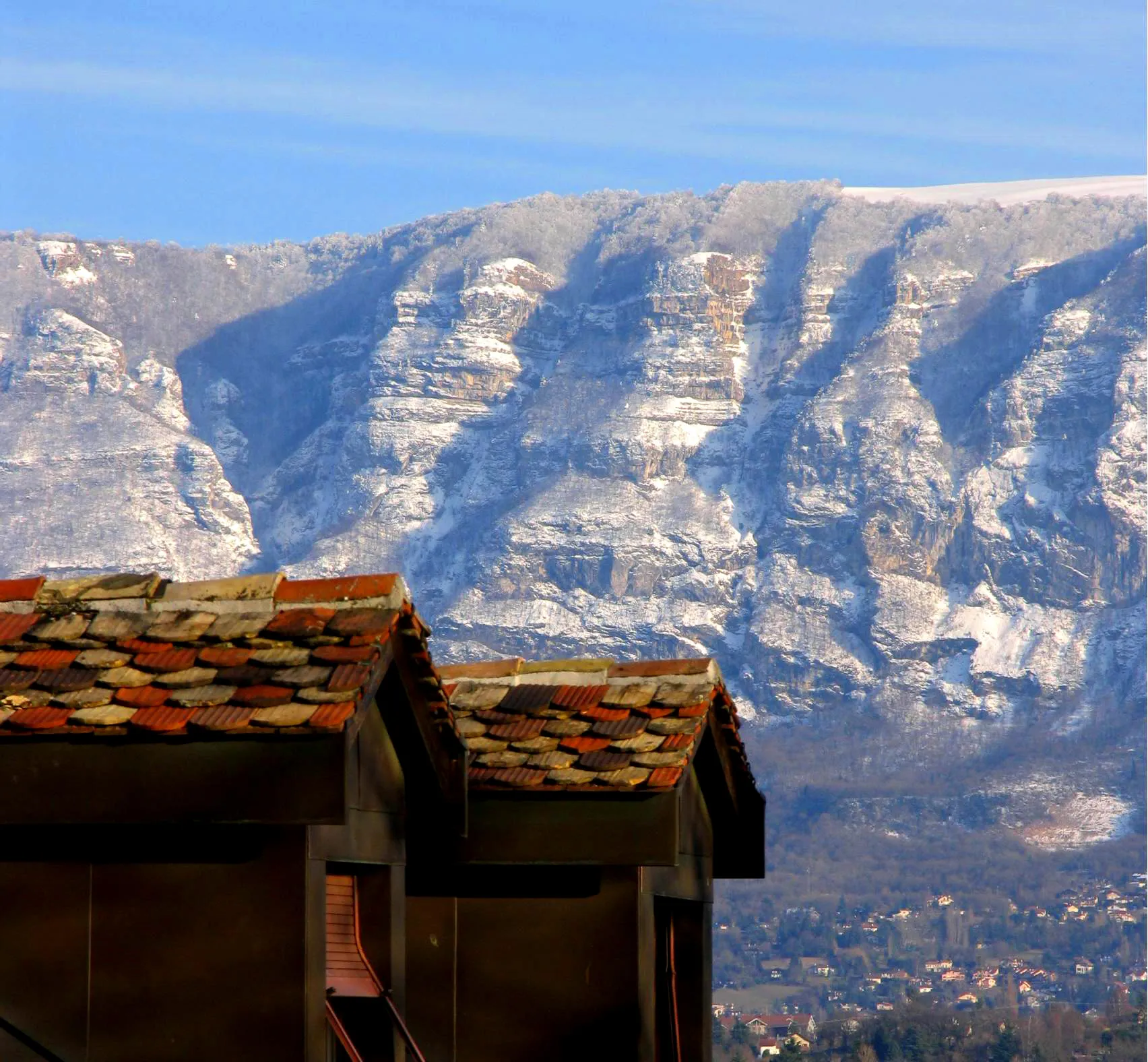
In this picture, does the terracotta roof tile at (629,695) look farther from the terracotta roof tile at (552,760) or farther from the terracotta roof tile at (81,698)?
the terracotta roof tile at (81,698)

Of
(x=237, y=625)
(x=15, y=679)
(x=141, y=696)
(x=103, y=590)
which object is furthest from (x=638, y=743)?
(x=15, y=679)

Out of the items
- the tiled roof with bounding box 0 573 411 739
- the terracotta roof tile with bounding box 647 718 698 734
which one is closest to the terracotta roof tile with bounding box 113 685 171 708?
the tiled roof with bounding box 0 573 411 739

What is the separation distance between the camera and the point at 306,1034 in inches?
308

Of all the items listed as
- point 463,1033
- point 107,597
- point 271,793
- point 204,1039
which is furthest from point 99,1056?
point 463,1033

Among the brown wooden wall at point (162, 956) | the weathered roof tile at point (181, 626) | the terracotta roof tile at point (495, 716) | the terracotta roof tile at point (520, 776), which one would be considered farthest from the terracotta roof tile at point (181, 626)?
the terracotta roof tile at point (495, 716)

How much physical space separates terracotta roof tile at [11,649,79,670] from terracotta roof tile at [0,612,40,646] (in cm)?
10

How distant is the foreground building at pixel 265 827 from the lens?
7852mm

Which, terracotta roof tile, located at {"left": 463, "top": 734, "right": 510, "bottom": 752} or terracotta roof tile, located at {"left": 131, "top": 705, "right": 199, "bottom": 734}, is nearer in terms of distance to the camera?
terracotta roof tile, located at {"left": 131, "top": 705, "right": 199, "bottom": 734}

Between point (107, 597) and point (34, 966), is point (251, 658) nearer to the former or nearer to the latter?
point (107, 597)

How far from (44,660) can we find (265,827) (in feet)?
3.15

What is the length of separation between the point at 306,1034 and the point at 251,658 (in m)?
1.22

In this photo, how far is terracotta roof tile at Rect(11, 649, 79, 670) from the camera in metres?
8.13

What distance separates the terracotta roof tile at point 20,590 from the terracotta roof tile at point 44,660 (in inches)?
14.5

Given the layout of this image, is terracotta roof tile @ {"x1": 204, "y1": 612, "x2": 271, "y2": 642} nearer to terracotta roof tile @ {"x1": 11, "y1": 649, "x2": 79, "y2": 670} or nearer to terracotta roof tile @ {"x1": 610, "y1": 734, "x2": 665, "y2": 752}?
terracotta roof tile @ {"x1": 11, "y1": 649, "x2": 79, "y2": 670}
